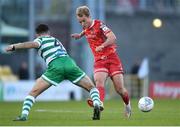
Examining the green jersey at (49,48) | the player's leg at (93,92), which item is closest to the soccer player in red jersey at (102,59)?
the player's leg at (93,92)

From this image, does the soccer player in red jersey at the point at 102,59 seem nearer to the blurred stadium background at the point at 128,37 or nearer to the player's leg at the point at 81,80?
the player's leg at the point at 81,80

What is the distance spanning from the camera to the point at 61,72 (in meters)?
18.6

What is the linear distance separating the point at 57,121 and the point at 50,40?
5.49ft

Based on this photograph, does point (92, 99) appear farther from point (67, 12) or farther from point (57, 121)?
point (67, 12)

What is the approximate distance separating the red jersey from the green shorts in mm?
1420

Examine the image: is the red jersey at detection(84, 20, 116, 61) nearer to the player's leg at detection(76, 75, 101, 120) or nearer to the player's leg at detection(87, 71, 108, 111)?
the player's leg at detection(87, 71, 108, 111)

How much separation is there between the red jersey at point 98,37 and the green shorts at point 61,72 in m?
1.42

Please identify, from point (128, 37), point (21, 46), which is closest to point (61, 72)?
point (21, 46)

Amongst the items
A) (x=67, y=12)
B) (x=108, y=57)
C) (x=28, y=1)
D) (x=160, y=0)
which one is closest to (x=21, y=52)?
(x=28, y=1)

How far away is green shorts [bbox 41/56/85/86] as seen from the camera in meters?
18.5

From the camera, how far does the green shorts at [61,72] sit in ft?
60.8

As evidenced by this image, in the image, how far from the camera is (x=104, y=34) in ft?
64.7

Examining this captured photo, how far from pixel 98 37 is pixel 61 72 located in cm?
174

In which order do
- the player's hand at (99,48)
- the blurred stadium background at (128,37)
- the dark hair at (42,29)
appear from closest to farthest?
the dark hair at (42,29) → the player's hand at (99,48) → the blurred stadium background at (128,37)
